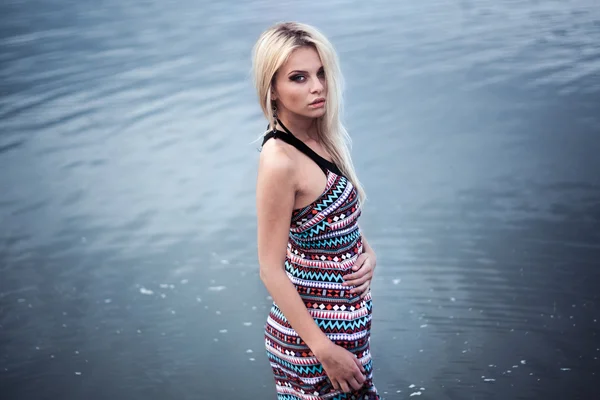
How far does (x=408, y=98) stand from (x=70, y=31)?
4.73 ft

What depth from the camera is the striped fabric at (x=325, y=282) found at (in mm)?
1155

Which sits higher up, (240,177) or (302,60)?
(302,60)

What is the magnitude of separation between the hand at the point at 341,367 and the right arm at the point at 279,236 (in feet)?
0.04

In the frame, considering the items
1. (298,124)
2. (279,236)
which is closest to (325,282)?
(279,236)

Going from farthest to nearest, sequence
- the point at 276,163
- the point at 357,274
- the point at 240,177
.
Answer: the point at 240,177 → the point at 357,274 → the point at 276,163

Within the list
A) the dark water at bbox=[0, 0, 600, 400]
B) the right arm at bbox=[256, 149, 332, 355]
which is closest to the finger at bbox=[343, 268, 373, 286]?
the right arm at bbox=[256, 149, 332, 355]

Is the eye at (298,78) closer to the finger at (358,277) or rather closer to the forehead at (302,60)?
the forehead at (302,60)

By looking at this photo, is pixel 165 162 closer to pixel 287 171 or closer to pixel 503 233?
pixel 503 233

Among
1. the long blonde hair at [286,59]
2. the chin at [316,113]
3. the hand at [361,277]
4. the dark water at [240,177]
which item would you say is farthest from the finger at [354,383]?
the dark water at [240,177]

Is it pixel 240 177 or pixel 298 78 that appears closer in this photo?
pixel 298 78

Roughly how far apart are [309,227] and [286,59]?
0.26m

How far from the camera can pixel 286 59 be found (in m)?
1.14

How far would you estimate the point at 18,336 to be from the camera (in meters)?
2.52

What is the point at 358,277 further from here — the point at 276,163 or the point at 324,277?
the point at 276,163
